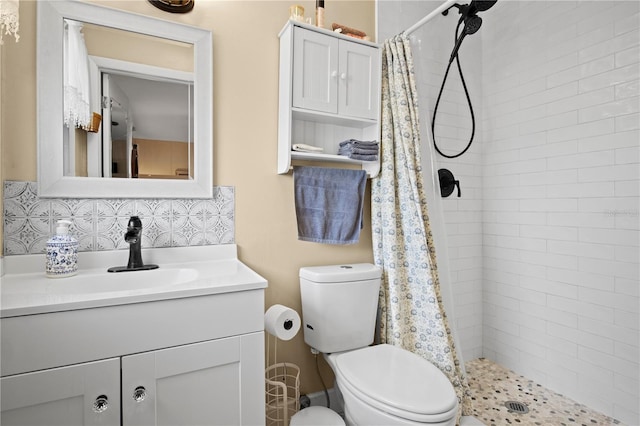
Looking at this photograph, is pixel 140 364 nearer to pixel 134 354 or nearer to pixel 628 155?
pixel 134 354

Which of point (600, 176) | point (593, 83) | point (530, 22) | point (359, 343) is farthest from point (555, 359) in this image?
point (530, 22)

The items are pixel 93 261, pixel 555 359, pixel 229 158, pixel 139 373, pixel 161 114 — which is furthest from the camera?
pixel 555 359

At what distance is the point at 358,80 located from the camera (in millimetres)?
1835

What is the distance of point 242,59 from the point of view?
67.4 inches

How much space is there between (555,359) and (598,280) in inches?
22.8

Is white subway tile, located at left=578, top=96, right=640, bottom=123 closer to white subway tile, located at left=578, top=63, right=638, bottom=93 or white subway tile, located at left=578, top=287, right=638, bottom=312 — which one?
white subway tile, located at left=578, top=63, right=638, bottom=93

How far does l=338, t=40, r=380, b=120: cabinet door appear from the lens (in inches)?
70.5

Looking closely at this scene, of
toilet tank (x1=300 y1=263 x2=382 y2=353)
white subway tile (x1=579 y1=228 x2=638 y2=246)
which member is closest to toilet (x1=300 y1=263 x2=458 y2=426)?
toilet tank (x1=300 y1=263 x2=382 y2=353)

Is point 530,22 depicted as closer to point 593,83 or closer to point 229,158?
point 593,83

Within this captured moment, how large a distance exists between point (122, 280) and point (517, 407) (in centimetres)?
221

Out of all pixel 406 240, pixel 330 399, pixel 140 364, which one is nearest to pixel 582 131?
pixel 406 240

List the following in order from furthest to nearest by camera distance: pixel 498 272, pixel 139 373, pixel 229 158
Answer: pixel 498 272
pixel 229 158
pixel 139 373

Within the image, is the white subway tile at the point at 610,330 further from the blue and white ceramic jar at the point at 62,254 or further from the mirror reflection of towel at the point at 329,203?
the blue and white ceramic jar at the point at 62,254

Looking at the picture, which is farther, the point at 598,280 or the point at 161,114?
the point at 598,280
